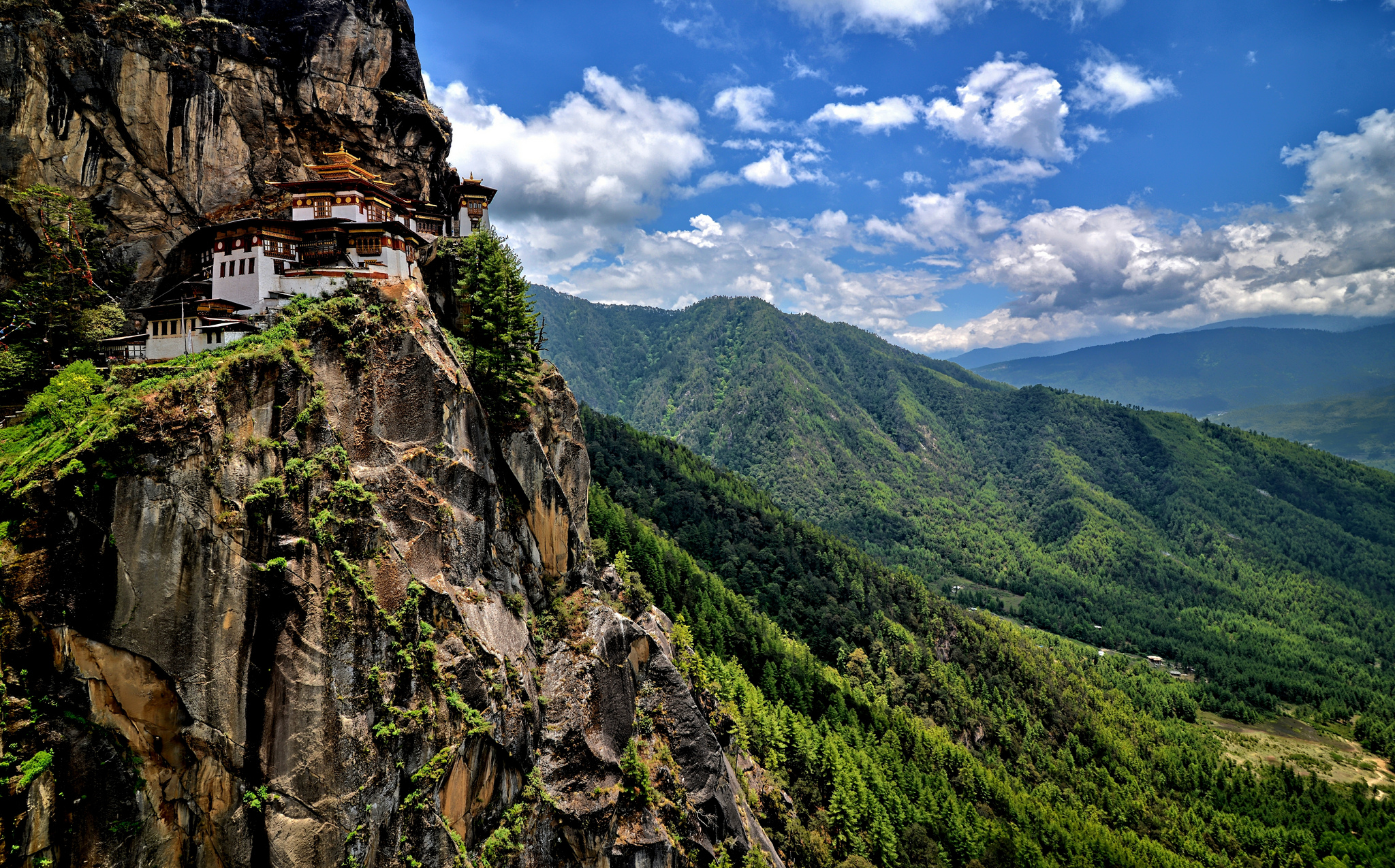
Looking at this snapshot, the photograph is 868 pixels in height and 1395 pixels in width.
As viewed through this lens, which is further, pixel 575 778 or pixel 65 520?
pixel 575 778

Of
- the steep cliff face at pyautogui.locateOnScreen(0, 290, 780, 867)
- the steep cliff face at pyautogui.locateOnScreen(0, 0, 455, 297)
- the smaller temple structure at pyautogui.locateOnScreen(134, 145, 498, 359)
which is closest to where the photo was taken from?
the steep cliff face at pyautogui.locateOnScreen(0, 290, 780, 867)

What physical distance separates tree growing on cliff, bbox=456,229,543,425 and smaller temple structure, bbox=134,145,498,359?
4.20m

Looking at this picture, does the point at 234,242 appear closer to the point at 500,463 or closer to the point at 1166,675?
A: the point at 500,463

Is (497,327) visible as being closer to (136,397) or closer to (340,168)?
(340,168)

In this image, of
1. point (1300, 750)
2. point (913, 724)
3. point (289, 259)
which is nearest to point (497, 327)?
point (289, 259)

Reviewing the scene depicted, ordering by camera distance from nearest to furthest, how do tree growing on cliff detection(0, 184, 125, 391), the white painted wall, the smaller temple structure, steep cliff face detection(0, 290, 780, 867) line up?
steep cliff face detection(0, 290, 780, 867), tree growing on cliff detection(0, 184, 125, 391), the smaller temple structure, the white painted wall

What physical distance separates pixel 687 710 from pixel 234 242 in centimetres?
4629

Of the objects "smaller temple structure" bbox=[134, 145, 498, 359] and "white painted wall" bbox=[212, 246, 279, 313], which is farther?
"white painted wall" bbox=[212, 246, 279, 313]

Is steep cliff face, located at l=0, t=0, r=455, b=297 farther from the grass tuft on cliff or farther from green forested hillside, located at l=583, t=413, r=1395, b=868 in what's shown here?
green forested hillside, located at l=583, t=413, r=1395, b=868

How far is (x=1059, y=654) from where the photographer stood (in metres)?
171

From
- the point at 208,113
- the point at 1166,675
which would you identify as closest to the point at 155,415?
the point at 208,113

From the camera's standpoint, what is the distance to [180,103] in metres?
39.8

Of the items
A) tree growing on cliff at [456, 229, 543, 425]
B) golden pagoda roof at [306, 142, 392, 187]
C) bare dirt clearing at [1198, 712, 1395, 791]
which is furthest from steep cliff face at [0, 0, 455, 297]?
bare dirt clearing at [1198, 712, 1395, 791]

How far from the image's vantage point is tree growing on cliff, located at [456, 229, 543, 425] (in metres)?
42.6
